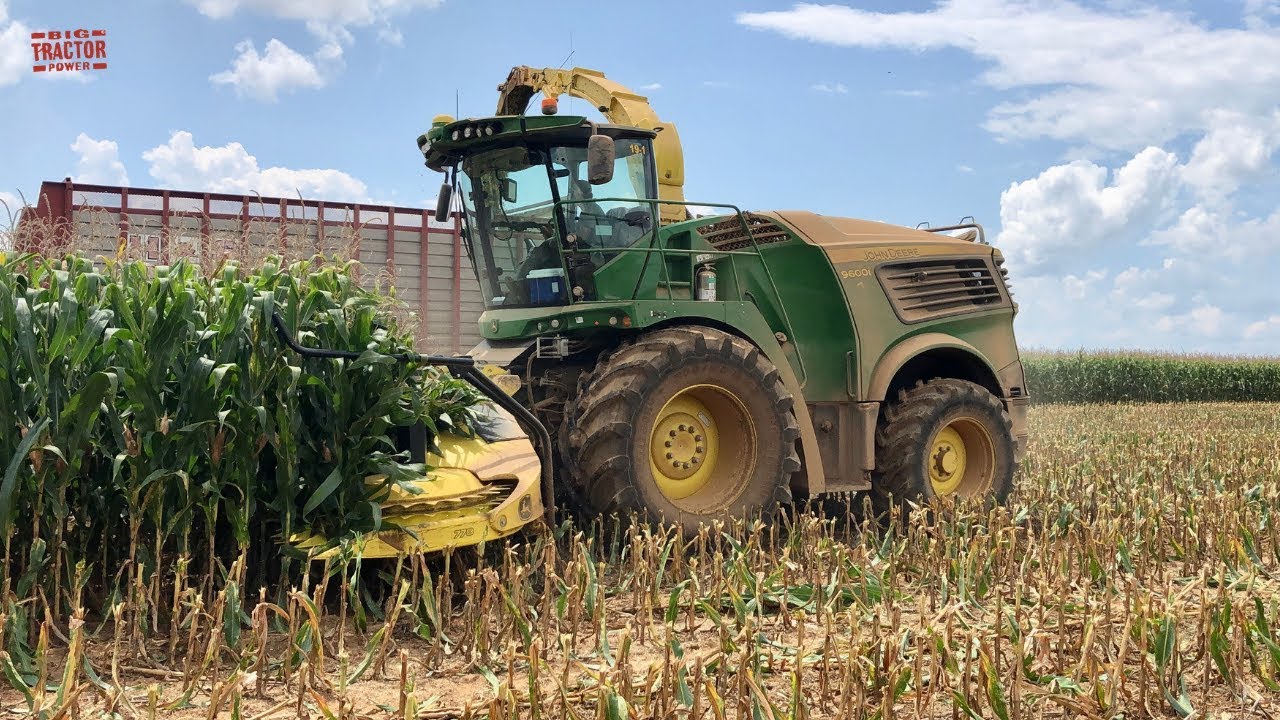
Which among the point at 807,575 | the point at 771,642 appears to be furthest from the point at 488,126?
the point at 771,642

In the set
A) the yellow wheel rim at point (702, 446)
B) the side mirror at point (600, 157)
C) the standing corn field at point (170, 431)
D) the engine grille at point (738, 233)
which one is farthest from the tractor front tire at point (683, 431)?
the engine grille at point (738, 233)

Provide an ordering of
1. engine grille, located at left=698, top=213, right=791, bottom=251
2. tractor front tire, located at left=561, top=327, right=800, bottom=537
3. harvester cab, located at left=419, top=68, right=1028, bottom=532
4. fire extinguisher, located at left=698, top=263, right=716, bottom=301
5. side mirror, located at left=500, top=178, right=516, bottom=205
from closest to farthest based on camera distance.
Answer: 1. tractor front tire, located at left=561, top=327, right=800, bottom=537
2. harvester cab, located at left=419, top=68, right=1028, bottom=532
3. side mirror, located at left=500, top=178, right=516, bottom=205
4. fire extinguisher, located at left=698, top=263, right=716, bottom=301
5. engine grille, located at left=698, top=213, right=791, bottom=251

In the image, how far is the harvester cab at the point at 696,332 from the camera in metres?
4.85

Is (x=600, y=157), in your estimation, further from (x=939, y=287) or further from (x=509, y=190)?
(x=939, y=287)

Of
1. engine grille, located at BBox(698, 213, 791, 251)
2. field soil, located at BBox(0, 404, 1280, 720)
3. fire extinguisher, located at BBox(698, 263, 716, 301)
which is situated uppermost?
engine grille, located at BBox(698, 213, 791, 251)

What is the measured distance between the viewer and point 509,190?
5523 mm

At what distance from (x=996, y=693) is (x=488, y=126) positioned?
147 inches

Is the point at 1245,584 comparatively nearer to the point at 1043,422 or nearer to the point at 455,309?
the point at 1043,422

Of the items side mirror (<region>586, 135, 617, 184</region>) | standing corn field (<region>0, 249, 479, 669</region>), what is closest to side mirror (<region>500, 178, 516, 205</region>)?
side mirror (<region>586, 135, 617, 184</region>)

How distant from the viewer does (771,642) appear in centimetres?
326

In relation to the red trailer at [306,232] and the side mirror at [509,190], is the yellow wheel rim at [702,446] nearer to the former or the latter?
the side mirror at [509,190]

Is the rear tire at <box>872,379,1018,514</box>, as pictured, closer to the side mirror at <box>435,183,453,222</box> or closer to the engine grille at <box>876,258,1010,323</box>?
the engine grille at <box>876,258,1010,323</box>

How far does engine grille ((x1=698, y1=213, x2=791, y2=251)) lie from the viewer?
618cm

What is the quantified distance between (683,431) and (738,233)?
1.64 m
